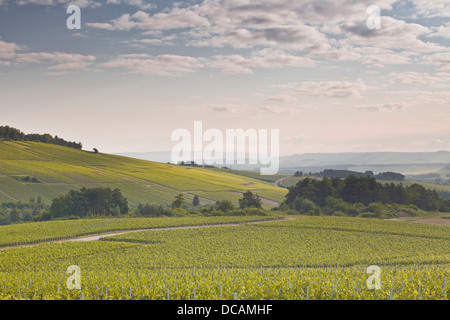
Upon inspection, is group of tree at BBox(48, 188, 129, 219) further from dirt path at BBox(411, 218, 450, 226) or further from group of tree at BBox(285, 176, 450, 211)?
dirt path at BBox(411, 218, 450, 226)

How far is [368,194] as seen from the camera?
9425 centimetres

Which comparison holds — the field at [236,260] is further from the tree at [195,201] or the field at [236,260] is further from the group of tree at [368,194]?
the tree at [195,201]

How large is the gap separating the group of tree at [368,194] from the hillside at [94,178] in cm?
4037

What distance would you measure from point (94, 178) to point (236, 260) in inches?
4452

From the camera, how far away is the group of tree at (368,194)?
310ft

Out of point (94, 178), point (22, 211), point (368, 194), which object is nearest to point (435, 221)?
point (368, 194)

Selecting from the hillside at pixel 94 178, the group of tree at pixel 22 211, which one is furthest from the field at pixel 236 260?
the hillside at pixel 94 178

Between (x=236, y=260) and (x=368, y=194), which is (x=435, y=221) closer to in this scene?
(x=368, y=194)

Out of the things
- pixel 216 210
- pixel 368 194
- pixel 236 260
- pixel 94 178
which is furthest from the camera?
pixel 94 178

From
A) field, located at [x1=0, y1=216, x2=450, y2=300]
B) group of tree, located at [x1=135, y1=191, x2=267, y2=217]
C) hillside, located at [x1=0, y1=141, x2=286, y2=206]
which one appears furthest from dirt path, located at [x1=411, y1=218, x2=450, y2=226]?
hillside, located at [x1=0, y1=141, x2=286, y2=206]

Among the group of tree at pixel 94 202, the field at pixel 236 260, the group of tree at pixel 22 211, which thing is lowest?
the group of tree at pixel 22 211

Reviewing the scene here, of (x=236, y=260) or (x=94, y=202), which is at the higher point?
(x=236, y=260)

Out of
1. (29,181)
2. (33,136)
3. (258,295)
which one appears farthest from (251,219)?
(33,136)
